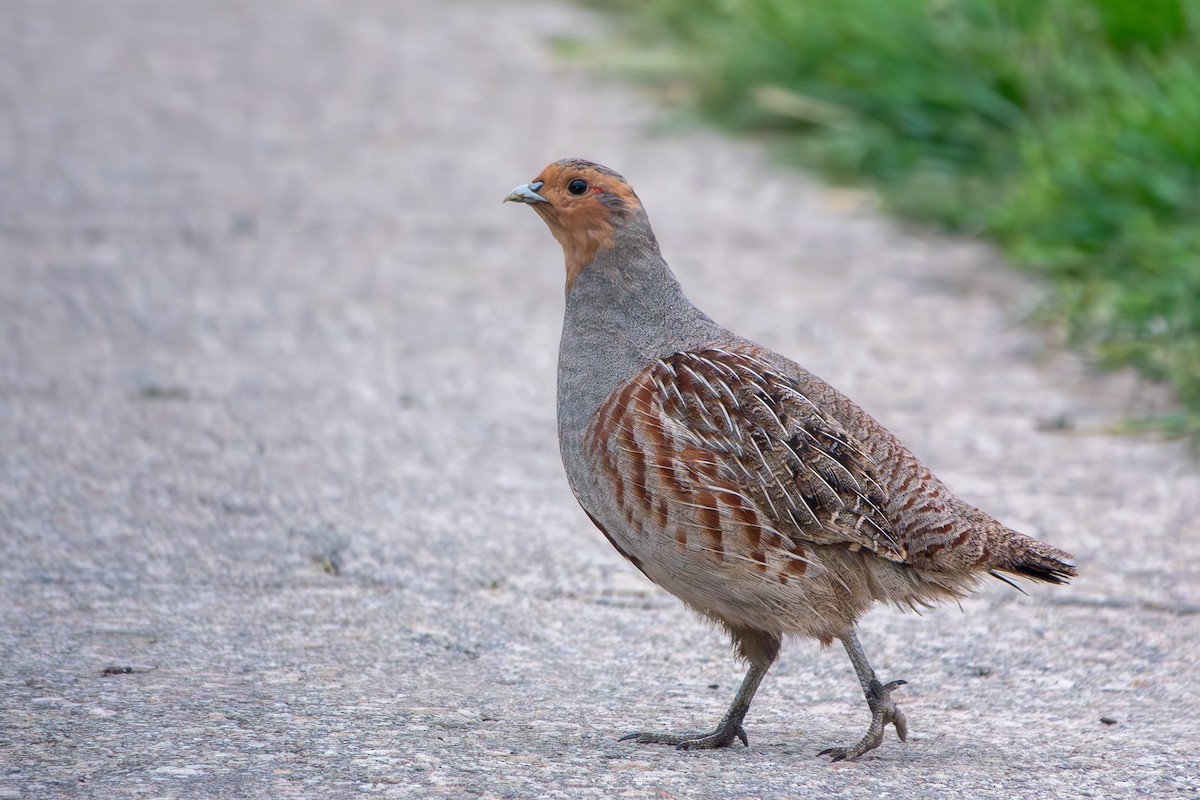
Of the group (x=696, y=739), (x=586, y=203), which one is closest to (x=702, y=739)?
(x=696, y=739)

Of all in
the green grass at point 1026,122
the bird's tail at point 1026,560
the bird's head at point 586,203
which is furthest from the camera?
the green grass at point 1026,122

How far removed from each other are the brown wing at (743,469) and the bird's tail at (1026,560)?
0.21 m

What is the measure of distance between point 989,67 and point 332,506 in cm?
525

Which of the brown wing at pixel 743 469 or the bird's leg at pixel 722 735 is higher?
the brown wing at pixel 743 469

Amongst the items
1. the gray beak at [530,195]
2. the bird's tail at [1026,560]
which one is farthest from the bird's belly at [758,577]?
the gray beak at [530,195]

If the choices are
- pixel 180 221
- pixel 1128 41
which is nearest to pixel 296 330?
pixel 180 221

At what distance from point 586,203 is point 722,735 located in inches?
51.9

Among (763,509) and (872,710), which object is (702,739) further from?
(763,509)

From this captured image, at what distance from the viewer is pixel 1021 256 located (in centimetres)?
770

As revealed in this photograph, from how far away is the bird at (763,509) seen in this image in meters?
3.47

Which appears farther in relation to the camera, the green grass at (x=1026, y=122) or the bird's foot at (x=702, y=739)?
the green grass at (x=1026, y=122)

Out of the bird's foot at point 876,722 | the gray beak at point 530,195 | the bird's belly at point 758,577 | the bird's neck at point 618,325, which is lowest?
the bird's foot at point 876,722

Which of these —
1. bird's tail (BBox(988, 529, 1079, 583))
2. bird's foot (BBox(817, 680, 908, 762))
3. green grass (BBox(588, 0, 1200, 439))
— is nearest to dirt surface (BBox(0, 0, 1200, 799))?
bird's foot (BBox(817, 680, 908, 762))

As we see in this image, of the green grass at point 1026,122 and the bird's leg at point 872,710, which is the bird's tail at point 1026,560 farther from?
the green grass at point 1026,122
